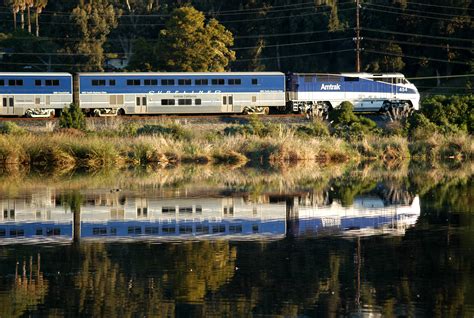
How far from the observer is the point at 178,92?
224 feet

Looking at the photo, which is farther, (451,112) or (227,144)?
(451,112)

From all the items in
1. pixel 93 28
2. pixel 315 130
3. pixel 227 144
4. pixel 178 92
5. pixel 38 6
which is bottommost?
pixel 227 144

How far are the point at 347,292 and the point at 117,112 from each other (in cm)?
5051

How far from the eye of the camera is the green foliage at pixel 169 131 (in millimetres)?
57031

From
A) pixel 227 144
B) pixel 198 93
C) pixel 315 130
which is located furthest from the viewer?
pixel 198 93

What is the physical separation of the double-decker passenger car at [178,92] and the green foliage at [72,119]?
7.27 m

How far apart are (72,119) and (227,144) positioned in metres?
10.4

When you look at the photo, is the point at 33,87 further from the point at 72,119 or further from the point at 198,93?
the point at 198,93

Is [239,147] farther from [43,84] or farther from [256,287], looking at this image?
[256,287]

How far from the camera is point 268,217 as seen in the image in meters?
29.5

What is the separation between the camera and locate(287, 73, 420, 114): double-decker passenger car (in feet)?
228

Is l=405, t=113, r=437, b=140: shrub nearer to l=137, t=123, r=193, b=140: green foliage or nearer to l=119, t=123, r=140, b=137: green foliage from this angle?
l=137, t=123, r=193, b=140: green foliage

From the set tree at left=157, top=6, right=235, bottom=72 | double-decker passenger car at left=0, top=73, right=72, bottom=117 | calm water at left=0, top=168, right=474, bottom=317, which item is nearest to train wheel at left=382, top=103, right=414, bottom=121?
tree at left=157, top=6, right=235, bottom=72

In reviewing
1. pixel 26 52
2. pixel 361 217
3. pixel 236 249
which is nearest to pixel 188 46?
pixel 26 52
